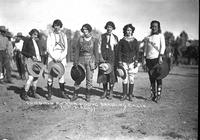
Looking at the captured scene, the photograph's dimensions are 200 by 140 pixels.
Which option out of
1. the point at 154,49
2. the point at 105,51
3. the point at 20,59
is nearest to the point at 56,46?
the point at 105,51

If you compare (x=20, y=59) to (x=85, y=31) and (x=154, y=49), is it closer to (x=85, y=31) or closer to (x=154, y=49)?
(x=85, y=31)

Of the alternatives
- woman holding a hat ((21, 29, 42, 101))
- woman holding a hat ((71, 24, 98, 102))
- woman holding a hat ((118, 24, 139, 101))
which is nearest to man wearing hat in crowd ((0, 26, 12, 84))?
woman holding a hat ((21, 29, 42, 101))

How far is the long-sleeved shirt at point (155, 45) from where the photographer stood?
22.0 ft

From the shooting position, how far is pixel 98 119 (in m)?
5.11

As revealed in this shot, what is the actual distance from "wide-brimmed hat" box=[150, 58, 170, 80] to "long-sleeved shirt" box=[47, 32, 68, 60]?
2285 mm

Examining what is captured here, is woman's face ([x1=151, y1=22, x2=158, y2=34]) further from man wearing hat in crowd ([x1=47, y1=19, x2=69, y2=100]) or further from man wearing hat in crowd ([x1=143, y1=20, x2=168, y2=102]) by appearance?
man wearing hat in crowd ([x1=47, y1=19, x2=69, y2=100])

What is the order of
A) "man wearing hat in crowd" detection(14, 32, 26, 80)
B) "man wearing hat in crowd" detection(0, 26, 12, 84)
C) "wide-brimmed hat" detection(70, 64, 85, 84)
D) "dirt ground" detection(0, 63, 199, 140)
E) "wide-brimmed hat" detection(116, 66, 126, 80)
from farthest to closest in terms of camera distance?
"man wearing hat in crowd" detection(14, 32, 26, 80), "man wearing hat in crowd" detection(0, 26, 12, 84), "wide-brimmed hat" detection(116, 66, 126, 80), "wide-brimmed hat" detection(70, 64, 85, 84), "dirt ground" detection(0, 63, 199, 140)

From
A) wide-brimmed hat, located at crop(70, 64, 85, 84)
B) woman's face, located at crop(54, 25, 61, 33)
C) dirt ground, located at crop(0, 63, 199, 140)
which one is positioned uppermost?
woman's face, located at crop(54, 25, 61, 33)

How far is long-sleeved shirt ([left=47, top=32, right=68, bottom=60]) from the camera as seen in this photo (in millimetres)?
6762

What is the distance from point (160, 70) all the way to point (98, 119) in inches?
93.3

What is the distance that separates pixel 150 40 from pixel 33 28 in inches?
117

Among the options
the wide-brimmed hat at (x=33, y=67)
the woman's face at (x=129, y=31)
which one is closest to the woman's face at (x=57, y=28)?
the wide-brimmed hat at (x=33, y=67)

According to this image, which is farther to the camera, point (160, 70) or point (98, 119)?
point (160, 70)

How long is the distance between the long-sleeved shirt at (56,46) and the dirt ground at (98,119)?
113cm
